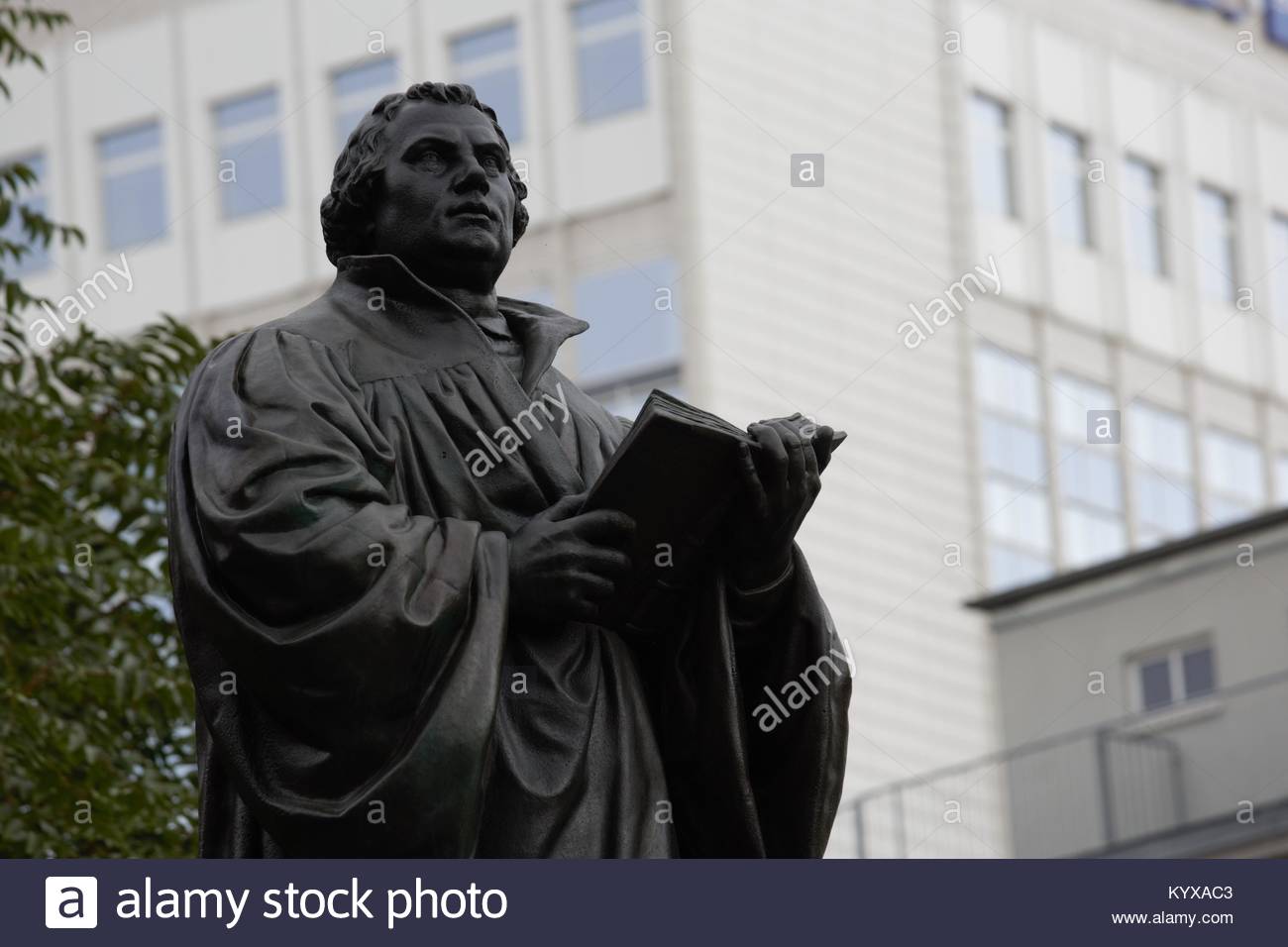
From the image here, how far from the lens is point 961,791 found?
135 ft

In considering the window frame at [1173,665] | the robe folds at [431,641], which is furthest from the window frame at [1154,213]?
the robe folds at [431,641]

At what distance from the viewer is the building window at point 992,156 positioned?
52.2m

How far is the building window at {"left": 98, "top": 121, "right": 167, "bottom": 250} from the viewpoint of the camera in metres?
51.7

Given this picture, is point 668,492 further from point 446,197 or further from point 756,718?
point 446,197

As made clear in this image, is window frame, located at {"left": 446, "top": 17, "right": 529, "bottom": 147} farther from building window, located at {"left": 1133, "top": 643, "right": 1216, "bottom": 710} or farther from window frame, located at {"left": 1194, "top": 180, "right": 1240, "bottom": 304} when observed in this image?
window frame, located at {"left": 1194, "top": 180, "right": 1240, "bottom": 304}

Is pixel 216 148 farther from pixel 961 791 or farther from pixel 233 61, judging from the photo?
pixel 961 791

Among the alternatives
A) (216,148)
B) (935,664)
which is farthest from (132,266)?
(935,664)

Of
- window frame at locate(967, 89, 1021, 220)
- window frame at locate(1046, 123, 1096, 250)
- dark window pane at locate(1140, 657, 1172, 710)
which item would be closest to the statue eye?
dark window pane at locate(1140, 657, 1172, 710)

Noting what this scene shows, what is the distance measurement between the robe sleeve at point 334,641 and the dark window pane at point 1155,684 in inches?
1278

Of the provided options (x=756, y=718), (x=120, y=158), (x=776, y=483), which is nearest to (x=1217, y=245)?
(x=120, y=158)

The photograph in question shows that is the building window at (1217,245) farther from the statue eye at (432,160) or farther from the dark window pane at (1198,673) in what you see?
the statue eye at (432,160)

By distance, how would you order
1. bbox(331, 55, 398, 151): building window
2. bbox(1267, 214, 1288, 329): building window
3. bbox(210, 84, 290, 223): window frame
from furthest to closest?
bbox(1267, 214, 1288, 329): building window
bbox(210, 84, 290, 223): window frame
bbox(331, 55, 398, 151): building window

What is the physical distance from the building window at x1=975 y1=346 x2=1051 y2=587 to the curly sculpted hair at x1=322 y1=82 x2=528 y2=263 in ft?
137

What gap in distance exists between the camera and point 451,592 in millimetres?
7086
